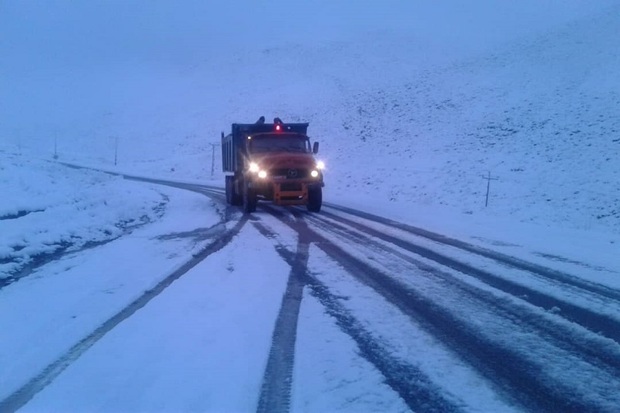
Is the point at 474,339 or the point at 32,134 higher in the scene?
the point at 32,134

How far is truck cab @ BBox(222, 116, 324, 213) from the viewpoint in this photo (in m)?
17.7

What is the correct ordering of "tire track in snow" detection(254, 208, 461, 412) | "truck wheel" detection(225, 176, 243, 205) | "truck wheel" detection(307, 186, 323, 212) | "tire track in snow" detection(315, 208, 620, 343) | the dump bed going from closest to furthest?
1. "tire track in snow" detection(254, 208, 461, 412)
2. "tire track in snow" detection(315, 208, 620, 343)
3. "truck wheel" detection(307, 186, 323, 212)
4. the dump bed
5. "truck wheel" detection(225, 176, 243, 205)

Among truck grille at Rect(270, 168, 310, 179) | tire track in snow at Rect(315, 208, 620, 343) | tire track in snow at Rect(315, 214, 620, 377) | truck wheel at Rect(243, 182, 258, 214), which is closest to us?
tire track in snow at Rect(315, 214, 620, 377)

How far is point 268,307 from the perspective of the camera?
6.76 m

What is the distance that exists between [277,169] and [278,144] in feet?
5.41

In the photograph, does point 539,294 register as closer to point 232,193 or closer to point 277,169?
point 277,169

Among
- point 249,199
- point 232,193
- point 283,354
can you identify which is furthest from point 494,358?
point 232,193

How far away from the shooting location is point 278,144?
1902 cm

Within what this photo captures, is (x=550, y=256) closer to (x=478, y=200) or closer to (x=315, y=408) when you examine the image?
(x=315, y=408)

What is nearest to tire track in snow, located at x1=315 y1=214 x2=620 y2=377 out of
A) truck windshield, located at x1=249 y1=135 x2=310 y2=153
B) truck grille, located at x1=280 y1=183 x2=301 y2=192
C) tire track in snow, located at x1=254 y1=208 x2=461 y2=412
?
tire track in snow, located at x1=254 y1=208 x2=461 y2=412

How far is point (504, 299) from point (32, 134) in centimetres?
7477

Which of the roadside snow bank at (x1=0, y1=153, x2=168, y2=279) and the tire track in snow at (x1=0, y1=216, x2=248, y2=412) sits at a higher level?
the roadside snow bank at (x1=0, y1=153, x2=168, y2=279)

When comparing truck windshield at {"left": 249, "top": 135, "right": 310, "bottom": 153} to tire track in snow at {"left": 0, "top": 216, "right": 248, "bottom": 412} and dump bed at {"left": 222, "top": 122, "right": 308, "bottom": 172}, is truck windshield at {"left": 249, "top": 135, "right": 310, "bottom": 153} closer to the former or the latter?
dump bed at {"left": 222, "top": 122, "right": 308, "bottom": 172}

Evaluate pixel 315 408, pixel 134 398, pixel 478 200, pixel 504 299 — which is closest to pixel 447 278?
pixel 504 299
